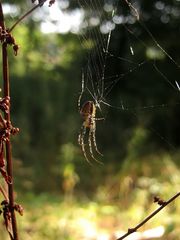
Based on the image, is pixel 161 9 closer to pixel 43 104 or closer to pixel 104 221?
pixel 43 104

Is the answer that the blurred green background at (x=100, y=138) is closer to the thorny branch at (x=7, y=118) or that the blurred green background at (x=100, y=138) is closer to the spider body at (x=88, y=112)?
the spider body at (x=88, y=112)

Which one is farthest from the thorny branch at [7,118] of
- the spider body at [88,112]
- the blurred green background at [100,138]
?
the blurred green background at [100,138]

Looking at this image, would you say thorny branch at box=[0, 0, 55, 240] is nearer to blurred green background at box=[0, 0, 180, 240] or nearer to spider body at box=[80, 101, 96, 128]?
spider body at box=[80, 101, 96, 128]

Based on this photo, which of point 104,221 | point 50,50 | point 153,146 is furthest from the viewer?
point 50,50

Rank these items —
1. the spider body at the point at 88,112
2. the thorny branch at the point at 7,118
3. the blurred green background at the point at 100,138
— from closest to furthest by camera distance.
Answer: the thorny branch at the point at 7,118
the spider body at the point at 88,112
the blurred green background at the point at 100,138

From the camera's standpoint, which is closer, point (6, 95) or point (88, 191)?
point (6, 95)

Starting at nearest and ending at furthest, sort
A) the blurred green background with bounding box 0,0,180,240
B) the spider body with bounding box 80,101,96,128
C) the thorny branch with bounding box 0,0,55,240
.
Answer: the thorny branch with bounding box 0,0,55,240, the spider body with bounding box 80,101,96,128, the blurred green background with bounding box 0,0,180,240

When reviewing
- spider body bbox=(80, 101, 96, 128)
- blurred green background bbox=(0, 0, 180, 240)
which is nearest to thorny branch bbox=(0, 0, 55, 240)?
spider body bbox=(80, 101, 96, 128)

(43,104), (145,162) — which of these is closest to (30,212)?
(145,162)

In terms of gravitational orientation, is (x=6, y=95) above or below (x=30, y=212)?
below
